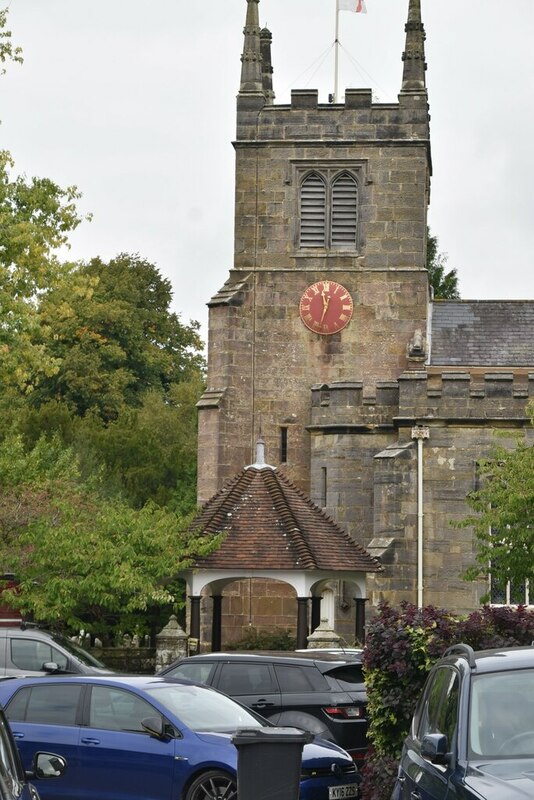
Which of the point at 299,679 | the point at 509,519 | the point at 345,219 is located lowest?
the point at 299,679

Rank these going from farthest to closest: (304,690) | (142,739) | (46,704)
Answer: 1. (304,690)
2. (46,704)
3. (142,739)

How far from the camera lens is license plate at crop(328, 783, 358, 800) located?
49.4ft

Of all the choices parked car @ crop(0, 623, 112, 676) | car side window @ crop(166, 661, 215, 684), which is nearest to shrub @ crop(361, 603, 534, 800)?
car side window @ crop(166, 661, 215, 684)

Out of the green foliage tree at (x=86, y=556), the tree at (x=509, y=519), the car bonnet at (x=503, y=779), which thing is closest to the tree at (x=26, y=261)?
the green foliage tree at (x=86, y=556)

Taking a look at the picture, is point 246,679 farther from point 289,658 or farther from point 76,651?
point 76,651

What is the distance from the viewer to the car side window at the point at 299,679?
1769 cm

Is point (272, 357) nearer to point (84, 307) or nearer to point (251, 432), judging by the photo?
point (251, 432)

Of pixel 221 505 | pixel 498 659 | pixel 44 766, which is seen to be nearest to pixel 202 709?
pixel 44 766

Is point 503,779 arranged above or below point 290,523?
below

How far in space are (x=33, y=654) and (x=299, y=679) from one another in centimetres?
604

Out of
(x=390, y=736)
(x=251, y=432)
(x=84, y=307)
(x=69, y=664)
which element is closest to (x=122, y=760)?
(x=390, y=736)

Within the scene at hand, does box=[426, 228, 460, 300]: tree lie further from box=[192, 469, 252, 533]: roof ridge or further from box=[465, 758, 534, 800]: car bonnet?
box=[465, 758, 534, 800]: car bonnet

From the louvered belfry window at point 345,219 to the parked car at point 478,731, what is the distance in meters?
27.7

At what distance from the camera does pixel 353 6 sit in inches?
1539
